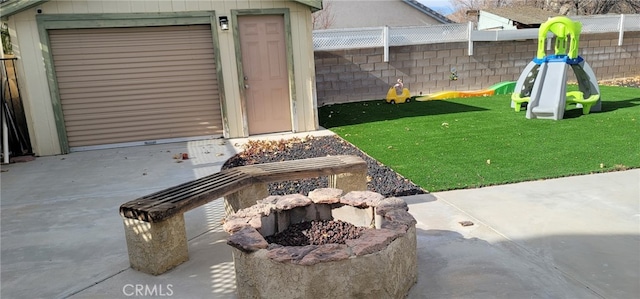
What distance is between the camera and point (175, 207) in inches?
122

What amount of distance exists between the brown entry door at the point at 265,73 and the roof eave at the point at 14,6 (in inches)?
135

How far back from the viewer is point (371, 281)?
2443mm

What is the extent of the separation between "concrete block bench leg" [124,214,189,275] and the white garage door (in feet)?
18.5

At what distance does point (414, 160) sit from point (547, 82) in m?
4.54

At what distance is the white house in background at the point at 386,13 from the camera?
74.4 feet

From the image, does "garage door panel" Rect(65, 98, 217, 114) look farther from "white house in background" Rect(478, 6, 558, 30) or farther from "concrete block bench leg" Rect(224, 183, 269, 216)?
"white house in background" Rect(478, 6, 558, 30)

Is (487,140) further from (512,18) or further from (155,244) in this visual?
(512,18)

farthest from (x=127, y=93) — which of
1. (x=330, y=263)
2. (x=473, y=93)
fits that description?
(x=473, y=93)

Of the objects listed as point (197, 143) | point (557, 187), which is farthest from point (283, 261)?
point (197, 143)

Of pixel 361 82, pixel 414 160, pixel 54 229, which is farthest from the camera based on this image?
pixel 361 82

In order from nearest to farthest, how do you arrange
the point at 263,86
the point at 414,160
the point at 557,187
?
the point at 557,187 < the point at 414,160 < the point at 263,86

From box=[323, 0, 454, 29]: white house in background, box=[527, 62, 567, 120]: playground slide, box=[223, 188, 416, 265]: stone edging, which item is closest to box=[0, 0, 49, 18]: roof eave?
box=[223, 188, 416, 265]: stone edging

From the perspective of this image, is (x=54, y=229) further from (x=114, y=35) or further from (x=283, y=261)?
(x=114, y=35)

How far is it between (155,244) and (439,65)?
39.0 feet
